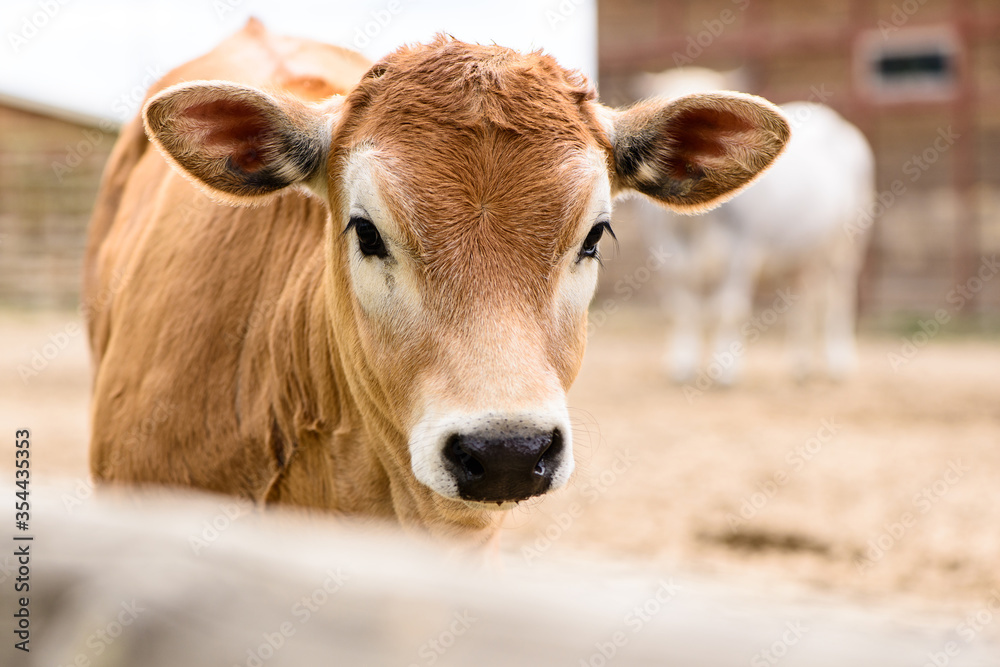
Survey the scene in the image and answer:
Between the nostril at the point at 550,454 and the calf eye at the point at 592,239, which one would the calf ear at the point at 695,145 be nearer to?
the calf eye at the point at 592,239

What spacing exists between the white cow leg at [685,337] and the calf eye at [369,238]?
6.30 m

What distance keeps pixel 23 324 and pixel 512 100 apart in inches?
443

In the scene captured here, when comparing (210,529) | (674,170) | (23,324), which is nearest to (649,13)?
(23,324)

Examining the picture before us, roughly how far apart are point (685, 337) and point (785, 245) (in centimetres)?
123

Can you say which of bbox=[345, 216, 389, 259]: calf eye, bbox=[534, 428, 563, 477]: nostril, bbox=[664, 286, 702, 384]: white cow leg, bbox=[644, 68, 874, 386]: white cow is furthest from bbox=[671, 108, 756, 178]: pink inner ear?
bbox=[664, 286, 702, 384]: white cow leg

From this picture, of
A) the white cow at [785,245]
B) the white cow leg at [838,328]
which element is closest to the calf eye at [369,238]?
the white cow at [785,245]

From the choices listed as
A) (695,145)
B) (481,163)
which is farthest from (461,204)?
(695,145)

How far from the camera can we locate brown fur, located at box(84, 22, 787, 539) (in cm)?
192

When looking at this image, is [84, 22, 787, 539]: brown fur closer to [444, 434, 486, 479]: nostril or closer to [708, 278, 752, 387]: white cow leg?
[444, 434, 486, 479]: nostril

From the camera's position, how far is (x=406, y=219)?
1942 mm

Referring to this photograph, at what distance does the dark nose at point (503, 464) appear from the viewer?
5.53ft

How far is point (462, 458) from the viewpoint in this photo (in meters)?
1.75

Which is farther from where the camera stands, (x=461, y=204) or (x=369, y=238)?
(x=369, y=238)

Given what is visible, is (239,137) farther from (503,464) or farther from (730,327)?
(730,327)
